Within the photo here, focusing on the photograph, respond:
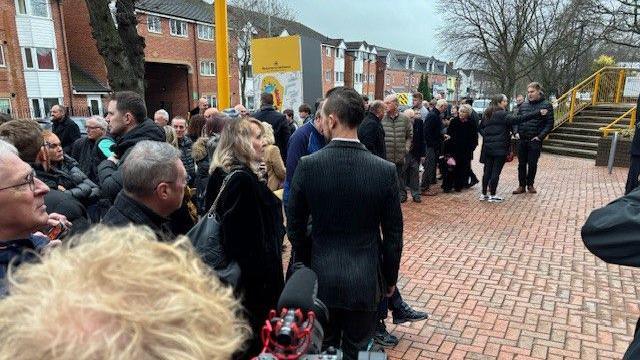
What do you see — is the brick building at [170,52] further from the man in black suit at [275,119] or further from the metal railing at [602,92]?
the man in black suit at [275,119]

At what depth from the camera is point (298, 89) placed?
906 cm

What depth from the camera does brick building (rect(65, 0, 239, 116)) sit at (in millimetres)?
29578

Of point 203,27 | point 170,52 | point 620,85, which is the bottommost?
point 620,85

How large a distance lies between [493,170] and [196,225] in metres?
7.14

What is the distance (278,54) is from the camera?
8.89 meters

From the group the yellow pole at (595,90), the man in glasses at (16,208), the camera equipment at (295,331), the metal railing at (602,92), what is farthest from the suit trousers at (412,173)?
the yellow pole at (595,90)

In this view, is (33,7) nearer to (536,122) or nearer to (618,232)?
(536,122)

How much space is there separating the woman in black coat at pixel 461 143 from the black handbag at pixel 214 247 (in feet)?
24.5

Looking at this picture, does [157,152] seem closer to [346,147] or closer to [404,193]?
[346,147]

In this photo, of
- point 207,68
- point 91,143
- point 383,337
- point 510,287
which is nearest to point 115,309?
point 383,337

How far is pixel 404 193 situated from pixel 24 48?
26.7 metres

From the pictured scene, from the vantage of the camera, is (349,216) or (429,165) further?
(429,165)

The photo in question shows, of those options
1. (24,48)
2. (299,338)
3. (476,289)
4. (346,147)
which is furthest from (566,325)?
(24,48)

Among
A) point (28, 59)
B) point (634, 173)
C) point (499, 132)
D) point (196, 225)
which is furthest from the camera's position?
point (28, 59)
